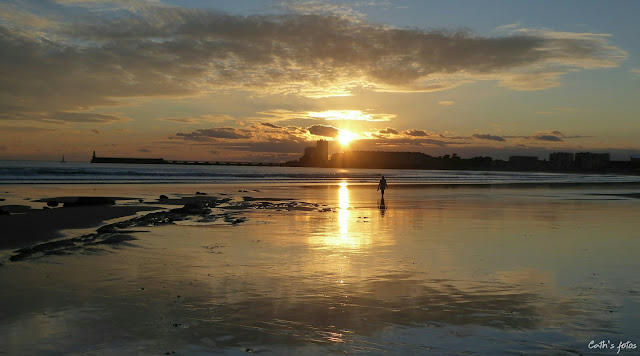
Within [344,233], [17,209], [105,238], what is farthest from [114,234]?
[17,209]

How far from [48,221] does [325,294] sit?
17.3 meters

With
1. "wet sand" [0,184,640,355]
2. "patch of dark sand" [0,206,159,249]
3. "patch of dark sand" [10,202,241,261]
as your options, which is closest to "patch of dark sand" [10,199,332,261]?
"patch of dark sand" [10,202,241,261]

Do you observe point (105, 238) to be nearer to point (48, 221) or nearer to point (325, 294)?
point (48, 221)

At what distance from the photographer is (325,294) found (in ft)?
33.0

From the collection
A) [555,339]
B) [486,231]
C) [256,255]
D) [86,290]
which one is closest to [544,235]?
[486,231]

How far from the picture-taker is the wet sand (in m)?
7.45

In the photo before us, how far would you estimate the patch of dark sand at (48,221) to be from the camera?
58.6 ft

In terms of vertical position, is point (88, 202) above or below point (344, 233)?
above

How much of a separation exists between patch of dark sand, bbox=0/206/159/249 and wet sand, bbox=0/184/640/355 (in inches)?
95.0

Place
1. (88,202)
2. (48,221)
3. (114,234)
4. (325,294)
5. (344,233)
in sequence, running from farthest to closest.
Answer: (88,202)
(48,221)
(344,233)
(114,234)
(325,294)

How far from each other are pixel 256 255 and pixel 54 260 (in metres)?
5.24

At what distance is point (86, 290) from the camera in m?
10.3

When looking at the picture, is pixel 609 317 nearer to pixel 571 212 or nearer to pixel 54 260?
pixel 54 260

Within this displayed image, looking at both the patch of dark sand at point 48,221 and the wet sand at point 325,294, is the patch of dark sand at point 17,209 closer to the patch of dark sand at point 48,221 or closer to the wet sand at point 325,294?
the patch of dark sand at point 48,221
